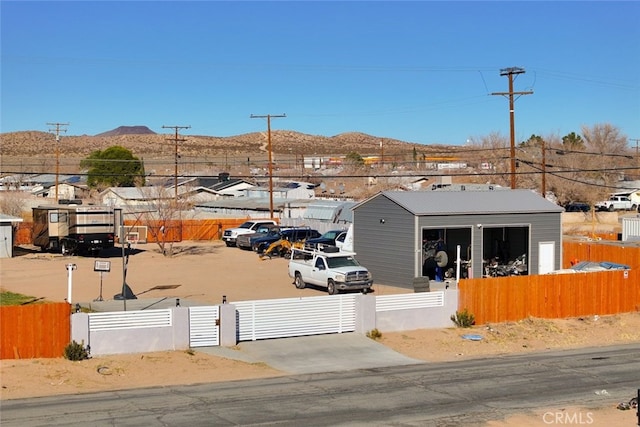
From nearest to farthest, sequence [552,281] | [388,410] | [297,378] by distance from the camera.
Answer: [388,410]
[297,378]
[552,281]

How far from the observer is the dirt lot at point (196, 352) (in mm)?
19219

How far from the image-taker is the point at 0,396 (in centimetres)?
1778

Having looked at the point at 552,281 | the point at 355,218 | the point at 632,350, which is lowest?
the point at 632,350

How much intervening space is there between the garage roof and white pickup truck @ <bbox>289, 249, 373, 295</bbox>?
153 inches

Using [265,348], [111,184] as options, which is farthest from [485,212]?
[111,184]

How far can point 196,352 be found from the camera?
2250 centimetres

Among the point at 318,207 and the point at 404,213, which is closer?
the point at 404,213

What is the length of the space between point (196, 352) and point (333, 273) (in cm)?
1073

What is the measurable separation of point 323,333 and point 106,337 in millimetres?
7071

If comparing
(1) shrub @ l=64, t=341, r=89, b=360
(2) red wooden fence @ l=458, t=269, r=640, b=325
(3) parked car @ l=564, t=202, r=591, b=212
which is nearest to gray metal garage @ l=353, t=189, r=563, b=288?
(2) red wooden fence @ l=458, t=269, r=640, b=325

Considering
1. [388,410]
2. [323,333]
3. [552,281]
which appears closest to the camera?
[388,410]

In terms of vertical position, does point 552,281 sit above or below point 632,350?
above

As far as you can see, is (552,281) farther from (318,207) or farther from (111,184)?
(111,184)

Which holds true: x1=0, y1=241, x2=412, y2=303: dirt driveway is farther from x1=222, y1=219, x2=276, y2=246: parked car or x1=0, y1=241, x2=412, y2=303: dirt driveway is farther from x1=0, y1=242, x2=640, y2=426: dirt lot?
x1=222, y1=219, x2=276, y2=246: parked car
